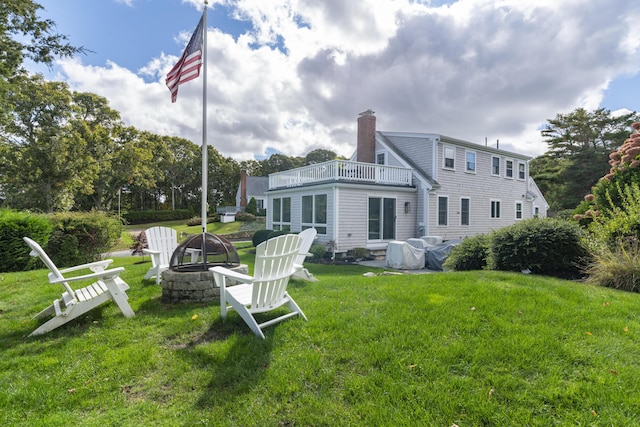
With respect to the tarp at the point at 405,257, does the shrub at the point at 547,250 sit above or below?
above

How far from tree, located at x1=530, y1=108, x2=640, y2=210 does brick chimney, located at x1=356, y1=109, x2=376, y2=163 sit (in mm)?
21709

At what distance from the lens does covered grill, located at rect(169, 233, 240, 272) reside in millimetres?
5173

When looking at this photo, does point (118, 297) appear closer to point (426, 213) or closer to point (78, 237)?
point (78, 237)

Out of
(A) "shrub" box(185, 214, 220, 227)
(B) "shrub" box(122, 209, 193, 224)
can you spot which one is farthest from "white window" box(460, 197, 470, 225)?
(B) "shrub" box(122, 209, 193, 224)

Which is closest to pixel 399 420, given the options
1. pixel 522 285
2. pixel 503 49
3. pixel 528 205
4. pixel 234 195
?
pixel 522 285

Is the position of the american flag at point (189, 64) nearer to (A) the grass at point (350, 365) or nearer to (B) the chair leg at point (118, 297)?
(B) the chair leg at point (118, 297)

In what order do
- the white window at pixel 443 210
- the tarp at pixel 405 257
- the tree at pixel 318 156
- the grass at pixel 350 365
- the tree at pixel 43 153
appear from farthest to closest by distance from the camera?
the tree at pixel 318 156 < the tree at pixel 43 153 < the white window at pixel 443 210 < the tarp at pixel 405 257 < the grass at pixel 350 365

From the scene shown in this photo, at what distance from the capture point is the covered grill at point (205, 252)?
517cm

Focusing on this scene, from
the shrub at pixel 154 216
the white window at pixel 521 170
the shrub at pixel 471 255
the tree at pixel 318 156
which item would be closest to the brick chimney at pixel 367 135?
the white window at pixel 521 170

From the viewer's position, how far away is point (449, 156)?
641 inches

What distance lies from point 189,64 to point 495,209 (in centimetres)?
1824

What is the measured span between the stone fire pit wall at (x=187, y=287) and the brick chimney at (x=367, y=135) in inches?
542

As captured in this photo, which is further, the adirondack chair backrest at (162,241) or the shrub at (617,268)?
the adirondack chair backrest at (162,241)

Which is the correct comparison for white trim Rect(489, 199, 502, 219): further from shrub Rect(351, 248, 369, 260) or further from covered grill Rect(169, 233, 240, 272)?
covered grill Rect(169, 233, 240, 272)
